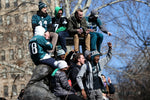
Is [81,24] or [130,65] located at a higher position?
[81,24]

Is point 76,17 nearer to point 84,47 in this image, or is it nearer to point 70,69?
point 84,47

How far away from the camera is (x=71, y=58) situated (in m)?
7.88

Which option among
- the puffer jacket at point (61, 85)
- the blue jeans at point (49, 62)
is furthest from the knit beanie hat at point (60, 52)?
the puffer jacket at point (61, 85)

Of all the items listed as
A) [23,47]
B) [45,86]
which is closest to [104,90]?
[45,86]

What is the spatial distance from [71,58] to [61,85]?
78.8 inches

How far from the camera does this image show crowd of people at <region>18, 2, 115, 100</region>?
6.05 meters

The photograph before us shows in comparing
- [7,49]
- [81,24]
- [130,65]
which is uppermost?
[81,24]

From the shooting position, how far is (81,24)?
8.00 meters

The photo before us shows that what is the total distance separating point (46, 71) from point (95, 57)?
1.06 m

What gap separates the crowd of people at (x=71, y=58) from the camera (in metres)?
6.05

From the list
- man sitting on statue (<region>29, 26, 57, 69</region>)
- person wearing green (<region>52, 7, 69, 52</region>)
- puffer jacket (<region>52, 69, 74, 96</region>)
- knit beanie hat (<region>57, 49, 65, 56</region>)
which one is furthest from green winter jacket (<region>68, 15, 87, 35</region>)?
puffer jacket (<region>52, 69, 74, 96</region>)

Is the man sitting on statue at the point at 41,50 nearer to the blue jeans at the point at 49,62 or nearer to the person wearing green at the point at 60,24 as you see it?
the blue jeans at the point at 49,62

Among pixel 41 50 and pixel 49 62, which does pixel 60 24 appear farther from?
pixel 49 62

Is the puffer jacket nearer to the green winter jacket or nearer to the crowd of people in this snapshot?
the crowd of people
